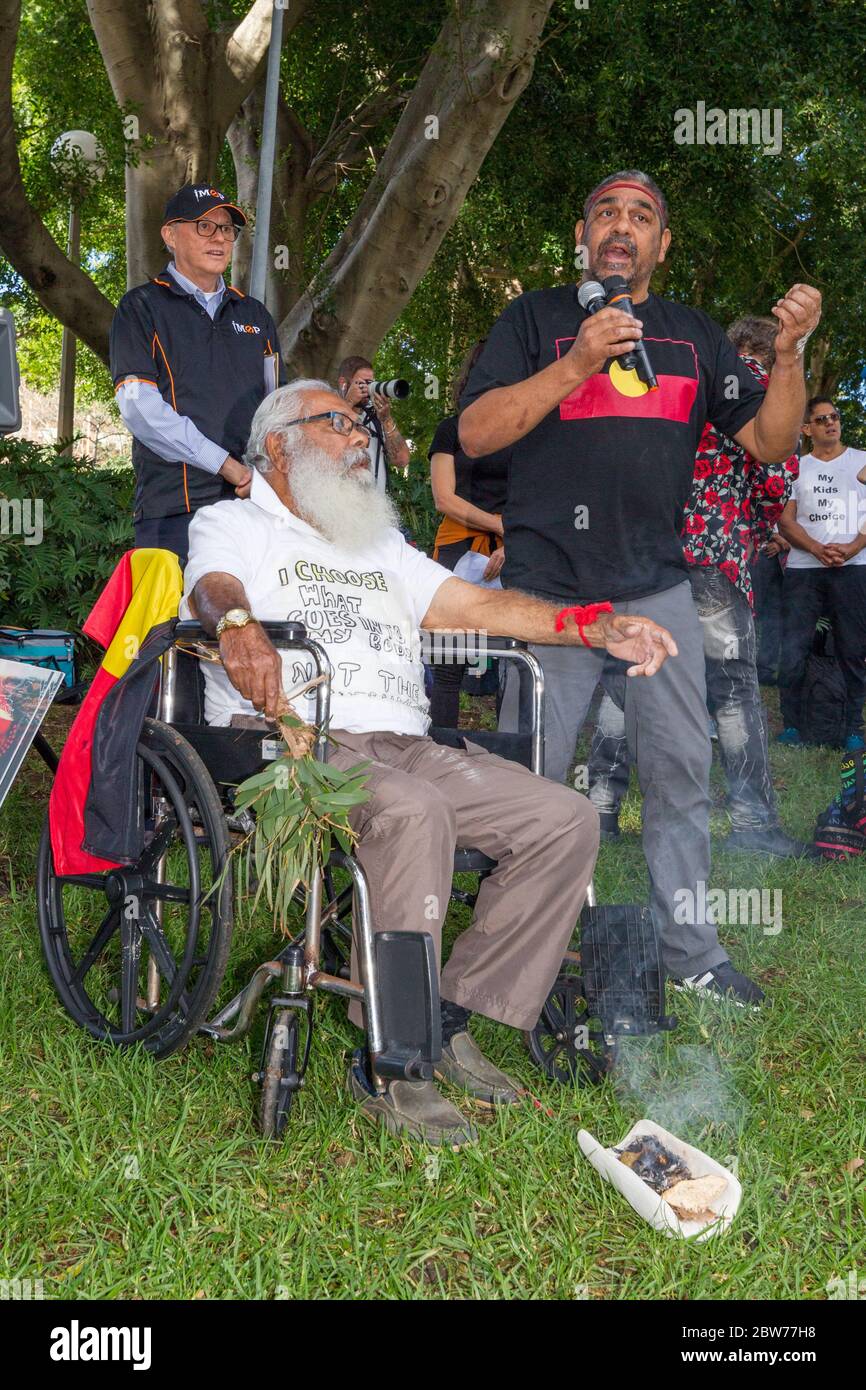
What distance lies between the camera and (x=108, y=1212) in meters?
2.59

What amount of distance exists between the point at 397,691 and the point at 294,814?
758mm

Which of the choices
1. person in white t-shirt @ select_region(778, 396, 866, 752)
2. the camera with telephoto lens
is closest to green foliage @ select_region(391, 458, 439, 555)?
person in white t-shirt @ select_region(778, 396, 866, 752)

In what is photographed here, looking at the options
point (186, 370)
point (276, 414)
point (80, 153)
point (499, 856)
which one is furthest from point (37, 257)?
point (499, 856)

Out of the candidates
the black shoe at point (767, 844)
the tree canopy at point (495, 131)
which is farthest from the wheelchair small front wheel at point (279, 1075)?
the tree canopy at point (495, 131)

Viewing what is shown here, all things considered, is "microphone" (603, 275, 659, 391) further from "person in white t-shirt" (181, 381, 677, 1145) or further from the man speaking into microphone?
"person in white t-shirt" (181, 381, 677, 1145)

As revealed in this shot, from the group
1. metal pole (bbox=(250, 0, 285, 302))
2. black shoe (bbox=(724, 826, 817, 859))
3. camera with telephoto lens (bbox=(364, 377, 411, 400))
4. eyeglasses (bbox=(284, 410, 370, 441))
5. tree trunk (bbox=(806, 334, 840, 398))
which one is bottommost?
black shoe (bbox=(724, 826, 817, 859))

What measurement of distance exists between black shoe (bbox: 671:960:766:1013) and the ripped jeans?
1492 millimetres

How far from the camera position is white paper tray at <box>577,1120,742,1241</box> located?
2.49 m

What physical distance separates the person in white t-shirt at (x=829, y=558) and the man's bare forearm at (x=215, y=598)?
508cm

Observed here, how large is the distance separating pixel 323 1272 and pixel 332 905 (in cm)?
104

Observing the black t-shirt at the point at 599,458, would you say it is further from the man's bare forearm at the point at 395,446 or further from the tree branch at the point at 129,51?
the tree branch at the point at 129,51

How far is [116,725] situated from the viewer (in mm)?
3115

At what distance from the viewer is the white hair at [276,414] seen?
3.61 metres

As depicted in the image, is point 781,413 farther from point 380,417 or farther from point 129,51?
point 129,51
